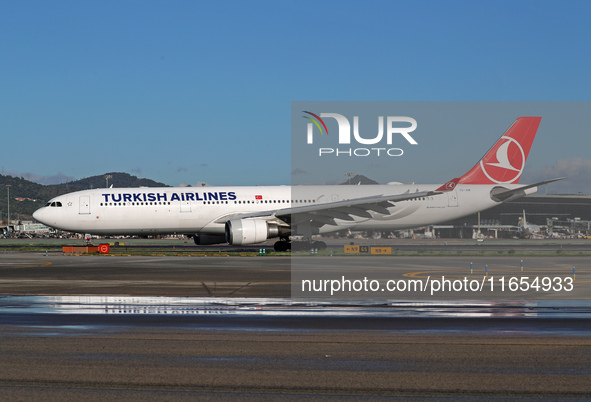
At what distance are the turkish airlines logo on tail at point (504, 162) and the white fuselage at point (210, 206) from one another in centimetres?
140

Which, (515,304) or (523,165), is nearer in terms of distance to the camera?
(515,304)

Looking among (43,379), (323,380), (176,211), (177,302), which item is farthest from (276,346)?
(176,211)

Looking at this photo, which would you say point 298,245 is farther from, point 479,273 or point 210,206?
point 479,273

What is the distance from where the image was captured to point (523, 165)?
4869 centimetres

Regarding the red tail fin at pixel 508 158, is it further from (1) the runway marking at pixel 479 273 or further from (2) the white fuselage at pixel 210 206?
(1) the runway marking at pixel 479 273

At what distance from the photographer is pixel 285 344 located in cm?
1106

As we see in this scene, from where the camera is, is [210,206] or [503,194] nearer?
[210,206]

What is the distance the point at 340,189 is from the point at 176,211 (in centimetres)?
1123

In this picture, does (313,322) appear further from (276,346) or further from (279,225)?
(279,225)

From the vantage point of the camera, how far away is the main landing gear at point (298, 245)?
4207 centimetres

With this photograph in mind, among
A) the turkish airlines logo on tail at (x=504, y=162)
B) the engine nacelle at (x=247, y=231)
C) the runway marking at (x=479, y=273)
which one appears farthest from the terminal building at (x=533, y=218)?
the runway marking at (x=479, y=273)

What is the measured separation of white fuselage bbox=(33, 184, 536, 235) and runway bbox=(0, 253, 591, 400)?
2222cm

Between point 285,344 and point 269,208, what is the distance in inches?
1342

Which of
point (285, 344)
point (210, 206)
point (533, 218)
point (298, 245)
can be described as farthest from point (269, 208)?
point (533, 218)
